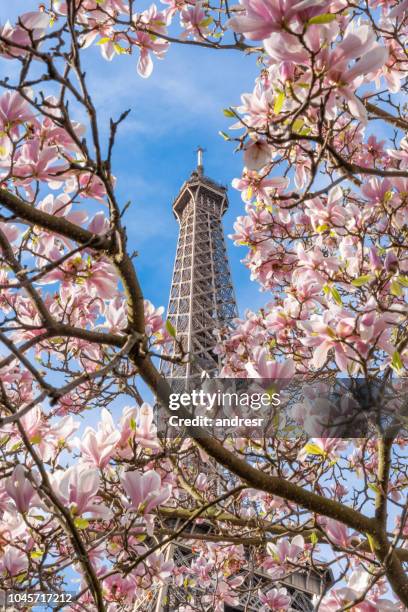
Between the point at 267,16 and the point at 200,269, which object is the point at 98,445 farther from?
the point at 200,269

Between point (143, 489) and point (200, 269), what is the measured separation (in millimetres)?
31750

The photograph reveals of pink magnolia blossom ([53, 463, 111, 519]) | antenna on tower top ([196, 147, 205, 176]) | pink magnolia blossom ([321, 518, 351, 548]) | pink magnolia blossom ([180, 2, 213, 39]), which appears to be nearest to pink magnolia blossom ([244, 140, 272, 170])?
pink magnolia blossom ([53, 463, 111, 519])

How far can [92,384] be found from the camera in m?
3.14

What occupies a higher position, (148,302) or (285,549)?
(148,302)

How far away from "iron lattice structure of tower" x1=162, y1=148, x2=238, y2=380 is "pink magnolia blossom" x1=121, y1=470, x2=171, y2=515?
24697 mm

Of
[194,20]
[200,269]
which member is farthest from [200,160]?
[194,20]

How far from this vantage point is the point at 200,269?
33469 mm

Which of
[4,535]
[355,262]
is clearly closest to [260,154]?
[355,262]

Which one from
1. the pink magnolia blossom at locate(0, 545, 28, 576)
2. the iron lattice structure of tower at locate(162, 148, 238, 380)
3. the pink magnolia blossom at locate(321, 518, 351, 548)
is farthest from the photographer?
the iron lattice structure of tower at locate(162, 148, 238, 380)

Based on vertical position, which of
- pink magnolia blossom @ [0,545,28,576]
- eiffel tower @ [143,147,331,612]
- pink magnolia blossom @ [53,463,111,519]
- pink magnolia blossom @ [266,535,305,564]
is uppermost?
eiffel tower @ [143,147,331,612]

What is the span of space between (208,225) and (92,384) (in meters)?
32.7

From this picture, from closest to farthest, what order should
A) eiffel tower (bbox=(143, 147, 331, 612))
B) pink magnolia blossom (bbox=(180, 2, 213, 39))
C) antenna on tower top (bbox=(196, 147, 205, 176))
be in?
pink magnolia blossom (bbox=(180, 2, 213, 39))
eiffel tower (bbox=(143, 147, 331, 612))
antenna on tower top (bbox=(196, 147, 205, 176))

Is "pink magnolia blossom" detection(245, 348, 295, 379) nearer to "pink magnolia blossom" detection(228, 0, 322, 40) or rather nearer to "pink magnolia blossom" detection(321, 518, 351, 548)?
"pink magnolia blossom" detection(321, 518, 351, 548)

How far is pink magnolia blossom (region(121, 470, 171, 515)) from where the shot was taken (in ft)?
6.03
